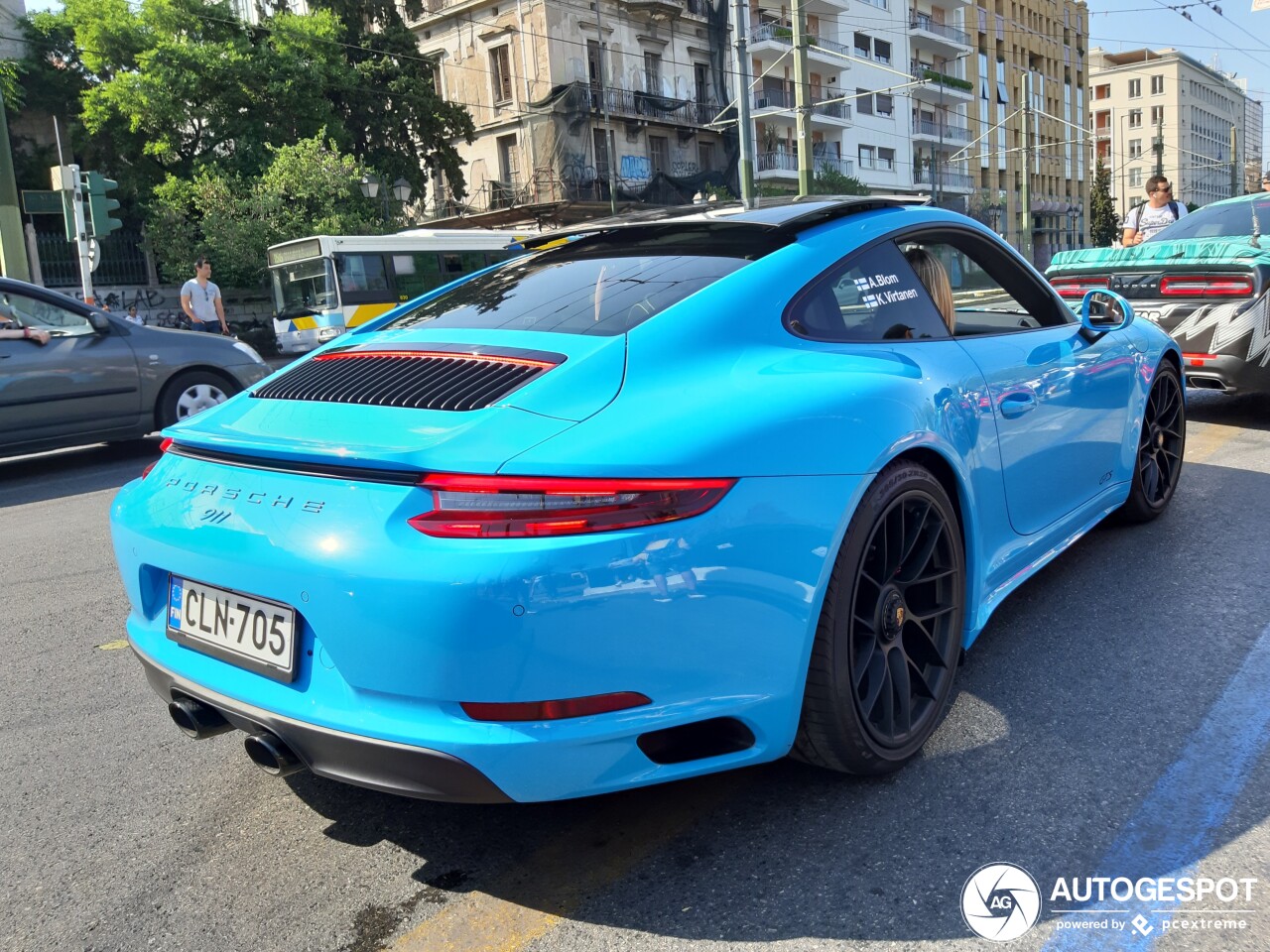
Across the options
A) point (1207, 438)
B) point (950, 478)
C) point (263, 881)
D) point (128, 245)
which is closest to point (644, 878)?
point (263, 881)

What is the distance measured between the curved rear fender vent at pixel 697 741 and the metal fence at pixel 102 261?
2866 cm

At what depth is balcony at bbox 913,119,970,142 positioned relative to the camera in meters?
51.7

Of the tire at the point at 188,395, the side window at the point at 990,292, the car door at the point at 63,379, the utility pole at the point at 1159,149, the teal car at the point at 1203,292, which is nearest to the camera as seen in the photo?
the side window at the point at 990,292

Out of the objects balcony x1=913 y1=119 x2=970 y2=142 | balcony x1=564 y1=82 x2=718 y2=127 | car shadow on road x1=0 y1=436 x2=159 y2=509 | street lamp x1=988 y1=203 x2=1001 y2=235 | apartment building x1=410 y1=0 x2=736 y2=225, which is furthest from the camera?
street lamp x1=988 y1=203 x2=1001 y2=235

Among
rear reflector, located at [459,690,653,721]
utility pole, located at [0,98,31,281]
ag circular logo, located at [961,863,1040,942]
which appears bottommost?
ag circular logo, located at [961,863,1040,942]

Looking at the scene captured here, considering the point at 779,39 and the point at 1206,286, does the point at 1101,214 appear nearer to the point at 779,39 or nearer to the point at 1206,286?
the point at 779,39

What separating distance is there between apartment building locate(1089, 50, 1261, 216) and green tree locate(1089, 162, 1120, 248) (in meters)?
20.7

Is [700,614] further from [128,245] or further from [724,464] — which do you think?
[128,245]

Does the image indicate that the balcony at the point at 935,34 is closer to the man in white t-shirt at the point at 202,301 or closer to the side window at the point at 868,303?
the man in white t-shirt at the point at 202,301

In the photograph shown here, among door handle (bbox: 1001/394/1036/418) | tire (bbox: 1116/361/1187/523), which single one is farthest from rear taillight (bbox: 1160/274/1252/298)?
door handle (bbox: 1001/394/1036/418)

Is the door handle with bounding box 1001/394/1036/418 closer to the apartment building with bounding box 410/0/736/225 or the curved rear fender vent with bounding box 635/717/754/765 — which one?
the curved rear fender vent with bounding box 635/717/754/765

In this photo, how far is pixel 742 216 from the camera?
112 inches

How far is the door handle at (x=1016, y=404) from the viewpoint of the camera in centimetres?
286

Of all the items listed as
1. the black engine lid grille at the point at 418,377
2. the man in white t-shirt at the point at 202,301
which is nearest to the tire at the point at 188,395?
the man in white t-shirt at the point at 202,301
